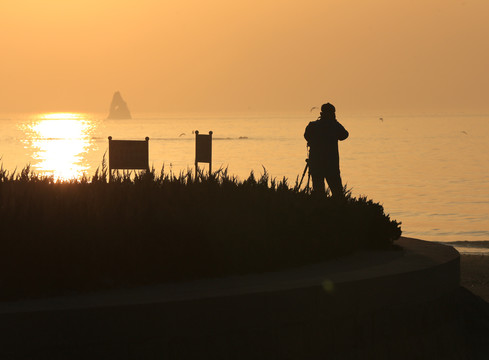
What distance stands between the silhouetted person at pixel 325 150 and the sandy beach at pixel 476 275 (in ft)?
9.08

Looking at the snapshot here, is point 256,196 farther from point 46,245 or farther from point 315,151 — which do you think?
point 315,151

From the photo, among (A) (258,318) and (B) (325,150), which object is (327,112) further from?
(A) (258,318)

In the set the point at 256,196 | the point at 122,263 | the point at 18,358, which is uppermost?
the point at 256,196

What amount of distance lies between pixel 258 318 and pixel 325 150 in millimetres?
8563

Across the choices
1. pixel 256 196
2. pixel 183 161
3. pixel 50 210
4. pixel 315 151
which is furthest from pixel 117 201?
pixel 183 161

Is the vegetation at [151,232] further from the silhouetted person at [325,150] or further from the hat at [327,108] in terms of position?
the hat at [327,108]

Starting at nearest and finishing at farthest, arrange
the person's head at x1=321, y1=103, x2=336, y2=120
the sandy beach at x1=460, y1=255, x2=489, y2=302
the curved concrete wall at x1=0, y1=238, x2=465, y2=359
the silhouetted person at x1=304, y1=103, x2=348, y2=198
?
the curved concrete wall at x1=0, y1=238, x2=465, y2=359, the sandy beach at x1=460, y1=255, x2=489, y2=302, the silhouetted person at x1=304, y1=103, x2=348, y2=198, the person's head at x1=321, y1=103, x2=336, y2=120

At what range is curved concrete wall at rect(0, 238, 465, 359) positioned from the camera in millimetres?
7379

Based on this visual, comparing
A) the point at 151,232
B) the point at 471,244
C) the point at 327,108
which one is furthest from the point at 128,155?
the point at 471,244

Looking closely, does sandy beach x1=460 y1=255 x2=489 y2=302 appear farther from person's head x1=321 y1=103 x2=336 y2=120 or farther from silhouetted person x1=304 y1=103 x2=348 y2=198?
person's head x1=321 y1=103 x2=336 y2=120

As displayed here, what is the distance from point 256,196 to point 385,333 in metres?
2.55

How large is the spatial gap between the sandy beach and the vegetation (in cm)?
515

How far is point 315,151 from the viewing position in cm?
1631

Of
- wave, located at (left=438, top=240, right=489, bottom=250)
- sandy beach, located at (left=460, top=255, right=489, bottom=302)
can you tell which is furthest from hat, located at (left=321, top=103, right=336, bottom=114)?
wave, located at (left=438, top=240, right=489, bottom=250)
